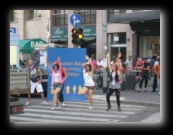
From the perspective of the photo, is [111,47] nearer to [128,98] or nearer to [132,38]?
[132,38]

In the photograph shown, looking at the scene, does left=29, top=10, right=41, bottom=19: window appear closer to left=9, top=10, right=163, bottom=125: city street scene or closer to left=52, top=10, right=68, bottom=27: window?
left=52, top=10, right=68, bottom=27: window

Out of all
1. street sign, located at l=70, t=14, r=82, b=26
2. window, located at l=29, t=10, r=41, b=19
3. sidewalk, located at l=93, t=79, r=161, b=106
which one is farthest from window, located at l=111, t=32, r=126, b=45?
window, located at l=29, t=10, r=41, b=19

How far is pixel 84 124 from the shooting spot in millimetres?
10617

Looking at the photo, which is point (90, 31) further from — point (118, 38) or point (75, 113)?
point (75, 113)

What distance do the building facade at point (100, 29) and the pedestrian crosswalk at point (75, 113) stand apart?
5.91 m

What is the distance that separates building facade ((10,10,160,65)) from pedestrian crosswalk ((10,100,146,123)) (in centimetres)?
591

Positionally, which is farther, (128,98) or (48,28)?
(48,28)

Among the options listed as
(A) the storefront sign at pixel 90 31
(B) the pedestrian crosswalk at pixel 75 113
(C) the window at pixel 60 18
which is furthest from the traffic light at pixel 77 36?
(C) the window at pixel 60 18

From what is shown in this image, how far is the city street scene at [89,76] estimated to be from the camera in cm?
1189

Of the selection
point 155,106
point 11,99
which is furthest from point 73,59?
point 11,99

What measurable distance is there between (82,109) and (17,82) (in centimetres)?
405

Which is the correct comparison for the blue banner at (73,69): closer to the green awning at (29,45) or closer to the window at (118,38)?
A: the window at (118,38)

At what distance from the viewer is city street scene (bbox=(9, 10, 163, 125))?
11.9 m
